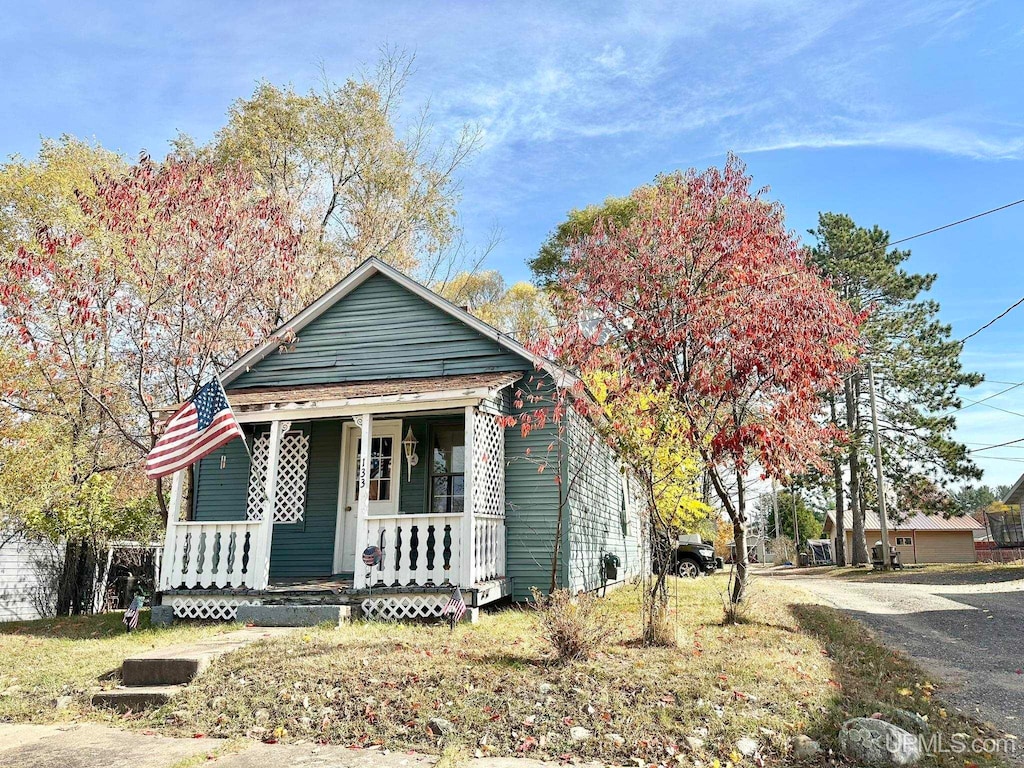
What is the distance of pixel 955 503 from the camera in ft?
94.5

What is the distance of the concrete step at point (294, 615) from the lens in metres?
9.41

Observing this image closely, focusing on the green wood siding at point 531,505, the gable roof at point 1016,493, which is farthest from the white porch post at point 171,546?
the gable roof at point 1016,493

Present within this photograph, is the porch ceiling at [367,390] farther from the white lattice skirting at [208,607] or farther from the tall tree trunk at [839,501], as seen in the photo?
the tall tree trunk at [839,501]

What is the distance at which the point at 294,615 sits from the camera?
9625mm

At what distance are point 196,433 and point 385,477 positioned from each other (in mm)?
3299

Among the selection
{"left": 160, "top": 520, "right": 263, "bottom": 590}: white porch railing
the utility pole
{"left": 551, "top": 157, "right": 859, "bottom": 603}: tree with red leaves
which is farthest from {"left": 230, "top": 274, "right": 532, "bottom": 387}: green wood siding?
the utility pole

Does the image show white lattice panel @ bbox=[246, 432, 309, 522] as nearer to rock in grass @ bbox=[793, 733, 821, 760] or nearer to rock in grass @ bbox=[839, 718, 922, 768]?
rock in grass @ bbox=[793, 733, 821, 760]

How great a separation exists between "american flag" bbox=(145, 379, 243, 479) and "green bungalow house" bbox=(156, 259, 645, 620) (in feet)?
2.54

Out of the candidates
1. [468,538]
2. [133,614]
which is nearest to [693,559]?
[468,538]

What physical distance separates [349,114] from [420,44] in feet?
10.4

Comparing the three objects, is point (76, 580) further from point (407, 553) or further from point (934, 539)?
point (934, 539)

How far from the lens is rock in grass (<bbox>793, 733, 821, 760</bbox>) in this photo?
486 centimetres

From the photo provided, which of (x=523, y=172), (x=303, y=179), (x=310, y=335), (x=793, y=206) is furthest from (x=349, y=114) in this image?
(x=793, y=206)

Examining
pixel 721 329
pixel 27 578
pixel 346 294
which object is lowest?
pixel 27 578
